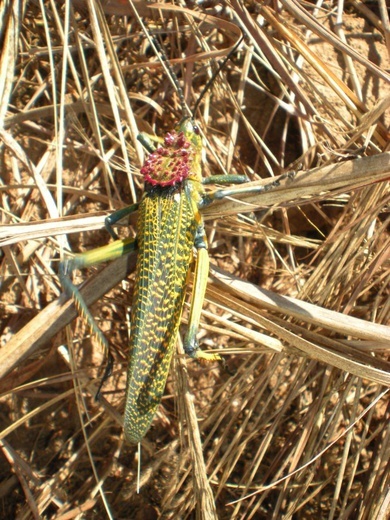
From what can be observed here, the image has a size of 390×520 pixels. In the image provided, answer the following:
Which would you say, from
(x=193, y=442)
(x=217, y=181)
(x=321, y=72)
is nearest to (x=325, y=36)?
(x=321, y=72)

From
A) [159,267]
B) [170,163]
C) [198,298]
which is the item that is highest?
[170,163]

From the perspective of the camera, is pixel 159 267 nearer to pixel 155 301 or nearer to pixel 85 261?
pixel 155 301

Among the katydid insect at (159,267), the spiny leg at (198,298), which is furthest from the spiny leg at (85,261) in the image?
the spiny leg at (198,298)

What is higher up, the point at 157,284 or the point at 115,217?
the point at 115,217

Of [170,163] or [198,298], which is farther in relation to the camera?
[170,163]

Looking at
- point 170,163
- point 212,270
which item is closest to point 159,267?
point 212,270

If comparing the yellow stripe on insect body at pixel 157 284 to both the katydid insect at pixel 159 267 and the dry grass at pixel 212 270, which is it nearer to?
the katydid insect at pixel 159 267

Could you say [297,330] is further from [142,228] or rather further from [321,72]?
[321,72]
